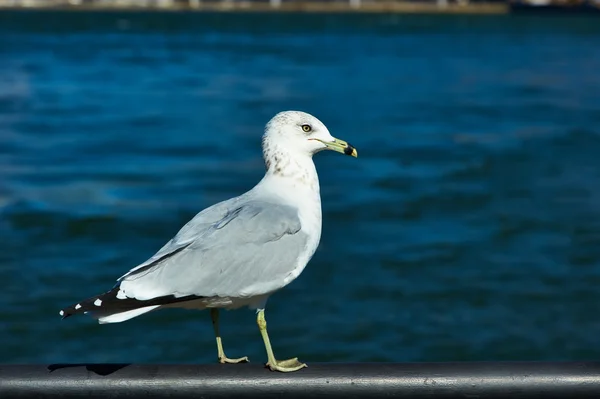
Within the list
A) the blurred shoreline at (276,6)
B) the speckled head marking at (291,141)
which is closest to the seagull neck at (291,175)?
the speckled head marking at (291,141)

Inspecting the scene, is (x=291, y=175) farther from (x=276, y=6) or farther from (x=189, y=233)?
(x=276, y=6)

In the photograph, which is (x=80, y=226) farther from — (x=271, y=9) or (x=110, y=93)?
(x=271, y=9)

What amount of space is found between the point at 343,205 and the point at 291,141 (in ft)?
31.1

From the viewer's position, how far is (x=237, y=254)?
265cm

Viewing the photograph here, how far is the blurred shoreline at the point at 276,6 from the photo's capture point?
7281cm

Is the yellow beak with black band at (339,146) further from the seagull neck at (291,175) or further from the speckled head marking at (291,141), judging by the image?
the seagull neck at (291,175)

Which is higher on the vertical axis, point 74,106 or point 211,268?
point 211,268

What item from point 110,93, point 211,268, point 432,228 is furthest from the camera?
point 110,93

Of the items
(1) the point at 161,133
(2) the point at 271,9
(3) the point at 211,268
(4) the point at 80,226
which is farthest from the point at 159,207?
(2) the point at 271,9

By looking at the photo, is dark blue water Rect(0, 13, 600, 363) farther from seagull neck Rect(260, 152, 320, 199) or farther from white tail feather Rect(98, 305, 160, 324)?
white tail feather Rect(98, 305, 160, 324)

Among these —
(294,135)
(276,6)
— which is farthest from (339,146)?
(276,6)

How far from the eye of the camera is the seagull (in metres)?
2.45

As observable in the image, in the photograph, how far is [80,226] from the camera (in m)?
11.3

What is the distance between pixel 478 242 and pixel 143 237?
11.0 ft
